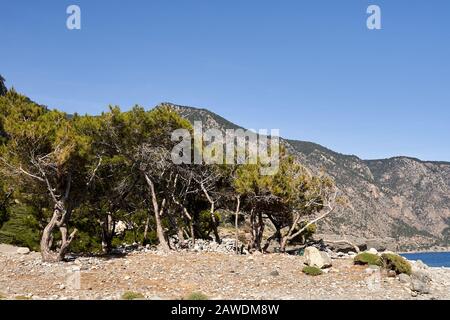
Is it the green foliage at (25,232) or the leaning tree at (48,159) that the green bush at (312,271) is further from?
the green foliage at (25,232)

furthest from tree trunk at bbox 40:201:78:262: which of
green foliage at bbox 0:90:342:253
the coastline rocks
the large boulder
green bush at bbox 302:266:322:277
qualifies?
the coastline rocks

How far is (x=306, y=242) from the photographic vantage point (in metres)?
41.0

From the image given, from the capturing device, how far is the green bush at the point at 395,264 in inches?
953

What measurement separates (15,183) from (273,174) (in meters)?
17.9

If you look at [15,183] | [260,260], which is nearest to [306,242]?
[260,260]

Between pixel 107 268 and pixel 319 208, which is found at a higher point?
pixel 319 208

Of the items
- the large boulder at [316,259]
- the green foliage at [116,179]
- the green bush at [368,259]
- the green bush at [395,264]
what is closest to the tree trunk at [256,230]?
the green foliage at [116,179]

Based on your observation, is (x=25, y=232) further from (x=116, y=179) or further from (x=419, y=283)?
(x=419, y=283)

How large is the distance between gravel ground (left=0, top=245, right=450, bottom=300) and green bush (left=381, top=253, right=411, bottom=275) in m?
0.80

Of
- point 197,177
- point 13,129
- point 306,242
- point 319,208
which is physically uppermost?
point 13,129

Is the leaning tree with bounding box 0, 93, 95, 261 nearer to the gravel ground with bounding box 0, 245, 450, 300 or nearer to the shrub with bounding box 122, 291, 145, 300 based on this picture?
the gravel ground with bounding box 0, 245, 450, 300

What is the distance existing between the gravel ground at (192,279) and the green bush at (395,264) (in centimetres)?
80

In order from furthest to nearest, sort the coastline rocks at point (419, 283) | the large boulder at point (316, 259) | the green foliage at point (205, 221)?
the green foliage at point (205, 221), the large boulder at point (316, 259), the coastline rocks at point (419, 283)
